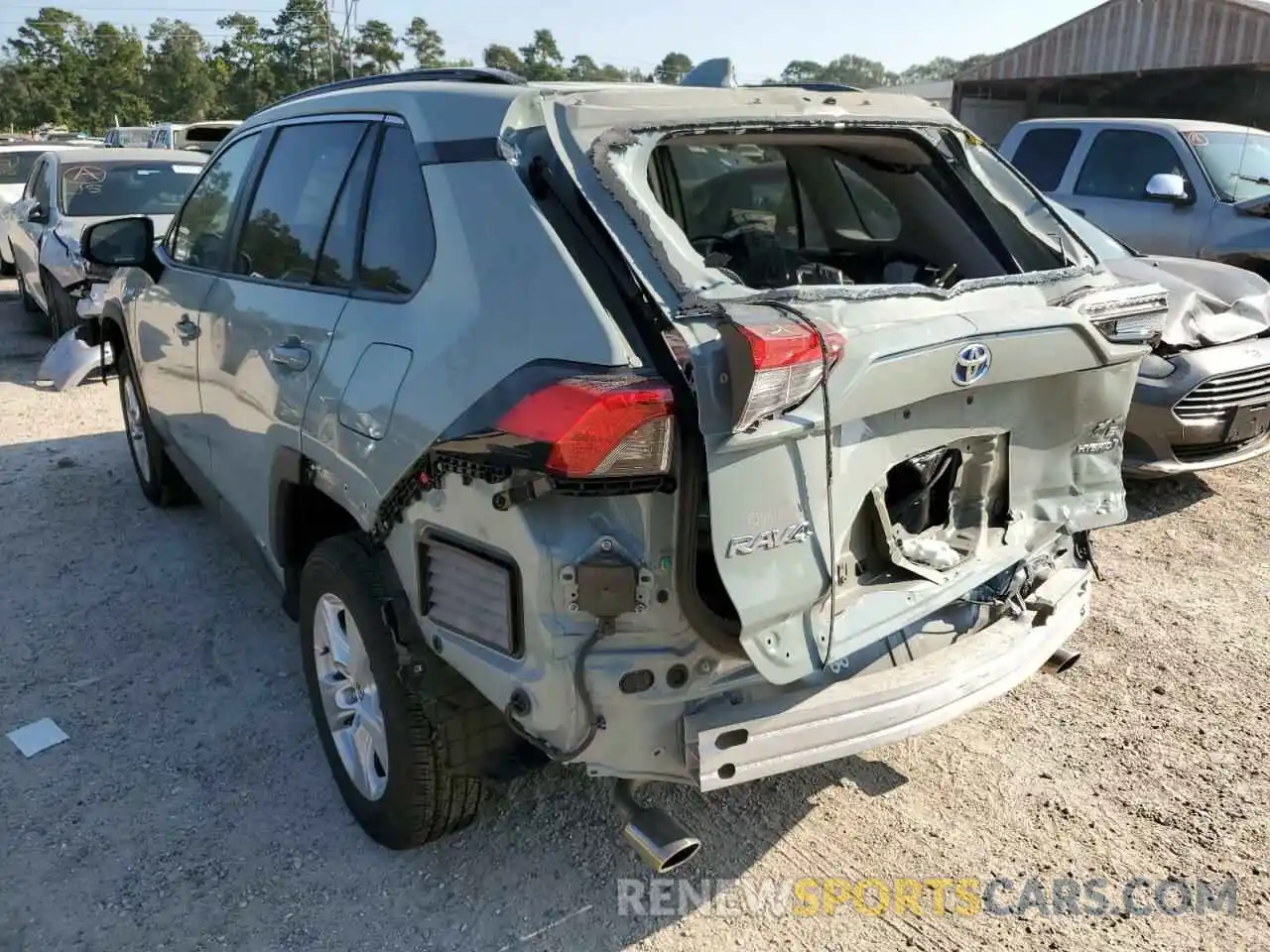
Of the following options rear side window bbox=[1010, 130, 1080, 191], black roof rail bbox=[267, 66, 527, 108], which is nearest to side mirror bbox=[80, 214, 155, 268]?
black roof rail bbox=[267, 66, 527, 108]

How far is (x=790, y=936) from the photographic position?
2607 mm

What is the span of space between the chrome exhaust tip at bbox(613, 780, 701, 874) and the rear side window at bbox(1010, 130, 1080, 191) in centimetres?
807

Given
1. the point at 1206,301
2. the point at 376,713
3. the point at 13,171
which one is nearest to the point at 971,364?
the point at 376,713

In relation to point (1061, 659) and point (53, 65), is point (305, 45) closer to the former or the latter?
point (53, 65)

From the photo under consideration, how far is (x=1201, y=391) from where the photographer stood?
5047 millimetres

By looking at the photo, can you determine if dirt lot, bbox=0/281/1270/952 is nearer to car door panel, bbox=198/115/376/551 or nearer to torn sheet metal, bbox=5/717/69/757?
torn sheet metal, bbox=5/717/69/757

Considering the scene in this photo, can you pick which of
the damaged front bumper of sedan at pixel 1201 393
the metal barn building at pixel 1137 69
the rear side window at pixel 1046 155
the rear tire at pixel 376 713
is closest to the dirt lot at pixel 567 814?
the rear tire at pixel 376 713

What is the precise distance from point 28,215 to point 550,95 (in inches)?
365

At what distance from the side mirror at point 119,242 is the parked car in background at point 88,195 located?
5081 mm

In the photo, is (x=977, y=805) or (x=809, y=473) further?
(x=977, y=805)

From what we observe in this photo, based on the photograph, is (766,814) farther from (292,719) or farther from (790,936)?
(292,719)

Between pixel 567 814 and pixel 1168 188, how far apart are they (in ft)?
22.9

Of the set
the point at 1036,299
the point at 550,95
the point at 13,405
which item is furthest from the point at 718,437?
the point at 13,405

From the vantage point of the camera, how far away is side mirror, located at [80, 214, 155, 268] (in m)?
4.30
